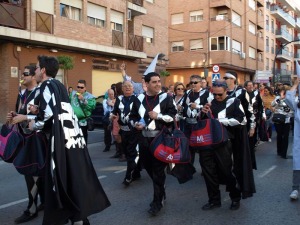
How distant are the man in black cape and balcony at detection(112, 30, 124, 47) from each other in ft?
65.2

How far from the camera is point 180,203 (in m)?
5.70

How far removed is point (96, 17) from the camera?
75.2ft

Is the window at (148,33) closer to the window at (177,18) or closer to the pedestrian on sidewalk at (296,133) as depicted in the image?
the window at (177,18)

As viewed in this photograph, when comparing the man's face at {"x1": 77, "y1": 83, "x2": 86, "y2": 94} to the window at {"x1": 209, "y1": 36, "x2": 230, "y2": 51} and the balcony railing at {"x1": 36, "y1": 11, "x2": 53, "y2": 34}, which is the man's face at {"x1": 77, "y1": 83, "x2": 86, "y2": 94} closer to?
the balcony railing at {"x1": 36, "y1": 11, "x2": 53, "y2": 34}

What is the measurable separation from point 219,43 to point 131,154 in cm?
3130

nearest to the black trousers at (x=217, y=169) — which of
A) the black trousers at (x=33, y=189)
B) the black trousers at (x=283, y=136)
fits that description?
the black trousers at (x=33, y=189)

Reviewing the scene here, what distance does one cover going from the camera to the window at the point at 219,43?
36500mm

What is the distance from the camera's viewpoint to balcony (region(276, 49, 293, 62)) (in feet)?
179

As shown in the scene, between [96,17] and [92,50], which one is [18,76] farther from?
[96,17]

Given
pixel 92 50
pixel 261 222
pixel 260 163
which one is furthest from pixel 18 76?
pixel 261 222

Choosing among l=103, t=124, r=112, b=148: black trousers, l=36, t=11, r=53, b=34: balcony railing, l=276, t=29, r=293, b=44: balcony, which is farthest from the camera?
l=276, t=29, r=293, b=44: balcony

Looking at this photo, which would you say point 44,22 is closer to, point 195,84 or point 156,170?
point 195,84

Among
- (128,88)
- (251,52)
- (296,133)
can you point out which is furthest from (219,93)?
(251,52)

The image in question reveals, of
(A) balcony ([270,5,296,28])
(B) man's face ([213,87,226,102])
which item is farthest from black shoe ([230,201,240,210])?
(A) balcony ([270,5,296,28])
